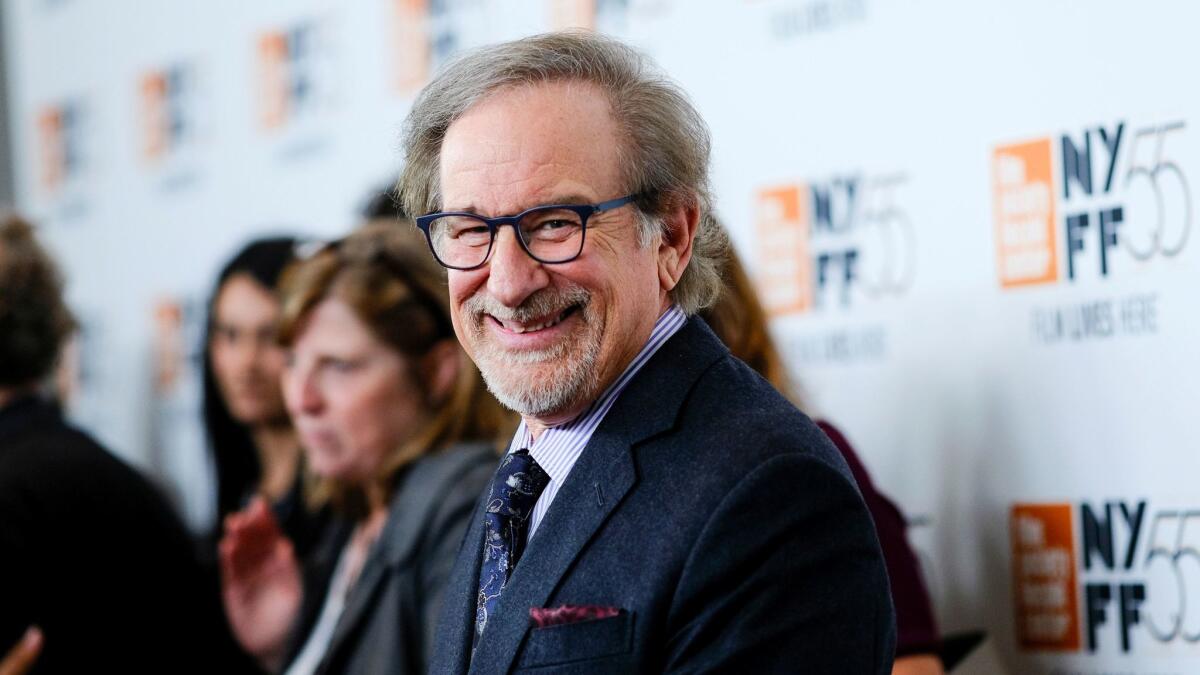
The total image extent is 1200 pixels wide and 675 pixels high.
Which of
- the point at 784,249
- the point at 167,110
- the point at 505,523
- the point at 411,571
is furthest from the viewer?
the point at 167,110

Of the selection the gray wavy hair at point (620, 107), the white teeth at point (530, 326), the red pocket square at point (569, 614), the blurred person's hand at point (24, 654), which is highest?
the gray wavy hair at point (620, 107)

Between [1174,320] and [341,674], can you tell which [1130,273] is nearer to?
[1174,320]

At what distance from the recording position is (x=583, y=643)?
4.74 feet

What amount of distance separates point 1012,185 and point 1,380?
2.09 meters

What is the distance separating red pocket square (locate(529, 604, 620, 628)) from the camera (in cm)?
145

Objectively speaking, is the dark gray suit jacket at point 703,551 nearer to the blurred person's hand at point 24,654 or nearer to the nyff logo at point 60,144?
the blurred person's hand at point 24,654

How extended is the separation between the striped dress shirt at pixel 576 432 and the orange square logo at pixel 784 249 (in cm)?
101

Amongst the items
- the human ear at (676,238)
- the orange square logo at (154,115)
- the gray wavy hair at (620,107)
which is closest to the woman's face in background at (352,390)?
the gray wavy hair at (620,107)

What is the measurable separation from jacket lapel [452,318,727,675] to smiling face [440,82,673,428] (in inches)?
2.3

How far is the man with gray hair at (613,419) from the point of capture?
140 centimetres

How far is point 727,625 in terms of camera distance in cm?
138

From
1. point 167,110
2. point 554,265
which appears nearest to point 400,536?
point 554,265

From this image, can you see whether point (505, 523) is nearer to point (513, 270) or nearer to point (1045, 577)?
point (513, 270)

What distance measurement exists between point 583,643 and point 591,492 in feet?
0.52
